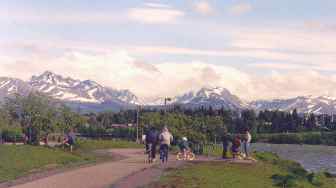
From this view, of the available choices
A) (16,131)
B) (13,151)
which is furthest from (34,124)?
(13,151)

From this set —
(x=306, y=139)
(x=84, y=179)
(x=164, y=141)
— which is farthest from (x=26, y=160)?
(x=306, y=139)

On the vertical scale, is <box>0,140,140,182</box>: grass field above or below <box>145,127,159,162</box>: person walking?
below

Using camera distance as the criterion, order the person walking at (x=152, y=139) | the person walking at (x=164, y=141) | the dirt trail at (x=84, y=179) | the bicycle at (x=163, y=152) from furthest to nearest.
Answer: the person walking at (x=152, y=139), the bicycle at (x=163, y=152), the person walking at (x=164, y=141), the dirt trail at (x=84, y=179)

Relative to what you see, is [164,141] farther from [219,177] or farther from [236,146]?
[219,177]

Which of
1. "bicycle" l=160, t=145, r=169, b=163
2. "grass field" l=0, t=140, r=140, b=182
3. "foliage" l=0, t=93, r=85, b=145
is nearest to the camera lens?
"grass field" l=0, t=140, r=140, b=182

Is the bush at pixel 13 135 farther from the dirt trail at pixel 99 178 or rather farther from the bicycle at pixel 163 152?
the dirt trail at pixel 99 178

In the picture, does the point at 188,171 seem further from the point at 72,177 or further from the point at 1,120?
the point at 1,120

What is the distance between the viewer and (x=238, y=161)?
40.4 meters

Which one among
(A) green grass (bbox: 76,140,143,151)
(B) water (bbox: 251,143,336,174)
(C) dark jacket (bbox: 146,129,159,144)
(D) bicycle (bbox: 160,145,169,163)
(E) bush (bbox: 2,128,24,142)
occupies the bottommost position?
(B) water (bbox: 251,143,336,174)

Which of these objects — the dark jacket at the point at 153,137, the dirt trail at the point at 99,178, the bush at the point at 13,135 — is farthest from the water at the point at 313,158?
the dirt trail at the point at 99,178

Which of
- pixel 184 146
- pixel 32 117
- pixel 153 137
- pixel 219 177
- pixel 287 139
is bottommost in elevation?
pixel 219 177

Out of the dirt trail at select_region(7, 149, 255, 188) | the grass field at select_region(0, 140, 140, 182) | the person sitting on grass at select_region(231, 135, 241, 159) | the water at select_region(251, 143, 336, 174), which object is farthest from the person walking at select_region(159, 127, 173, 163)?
the water at select_region(251, 143, 336, 174)

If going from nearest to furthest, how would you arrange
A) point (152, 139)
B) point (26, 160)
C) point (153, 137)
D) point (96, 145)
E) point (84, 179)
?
point (84, 179)
point (26, 160)
point (152, 139)
point (153, 137)
point (96, 145)

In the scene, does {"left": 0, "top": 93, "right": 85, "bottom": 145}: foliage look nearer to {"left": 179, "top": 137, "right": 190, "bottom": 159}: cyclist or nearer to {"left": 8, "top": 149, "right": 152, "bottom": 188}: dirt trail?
{"left": 179, "top": 137, "right": 190, "bottom": 159}: cyclist
